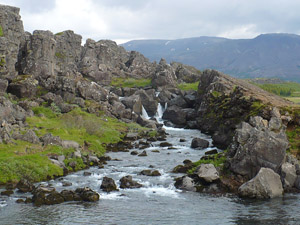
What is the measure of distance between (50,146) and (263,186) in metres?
31.3

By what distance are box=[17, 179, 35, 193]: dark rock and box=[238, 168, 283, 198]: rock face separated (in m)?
23.1

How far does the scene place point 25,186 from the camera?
3581cm

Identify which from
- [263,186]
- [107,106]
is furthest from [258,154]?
[107,106]

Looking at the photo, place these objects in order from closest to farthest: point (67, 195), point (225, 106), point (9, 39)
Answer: point (67, 195)
point (225, 106)
point (9, 39)

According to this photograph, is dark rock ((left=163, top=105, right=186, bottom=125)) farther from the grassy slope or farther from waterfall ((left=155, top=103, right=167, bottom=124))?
the grassy slope

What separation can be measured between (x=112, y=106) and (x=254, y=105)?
48995mm

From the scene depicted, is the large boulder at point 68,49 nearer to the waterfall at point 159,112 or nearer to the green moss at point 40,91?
the waterfall at point 159,112

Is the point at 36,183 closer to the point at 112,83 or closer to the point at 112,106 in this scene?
the point at 112,106

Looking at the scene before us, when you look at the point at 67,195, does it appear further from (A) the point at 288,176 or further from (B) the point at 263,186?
(A) the point at 288,176

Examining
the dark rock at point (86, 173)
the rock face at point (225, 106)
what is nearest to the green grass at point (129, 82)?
the rock face at point (225, 106)

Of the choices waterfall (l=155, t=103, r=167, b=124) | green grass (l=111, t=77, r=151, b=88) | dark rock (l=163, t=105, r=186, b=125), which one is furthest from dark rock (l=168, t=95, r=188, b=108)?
green grass (l=111, t=77, r=151, b=88)

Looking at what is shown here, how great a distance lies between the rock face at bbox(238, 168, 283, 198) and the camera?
33781mm

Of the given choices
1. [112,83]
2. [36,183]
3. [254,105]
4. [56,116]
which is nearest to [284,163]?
[254,105]

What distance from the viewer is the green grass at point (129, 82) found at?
154275mm
